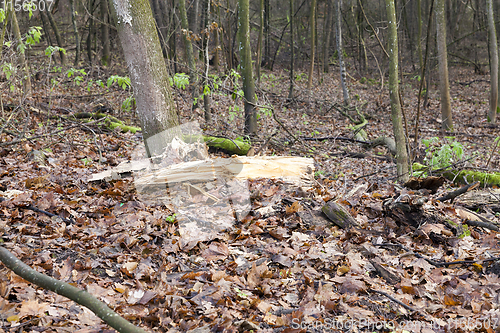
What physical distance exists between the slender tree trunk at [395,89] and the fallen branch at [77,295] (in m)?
5.28

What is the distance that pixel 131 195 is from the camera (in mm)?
4363

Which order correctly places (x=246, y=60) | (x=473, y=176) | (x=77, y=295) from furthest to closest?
(x=246, y=60)
(x=473, y=176)
(x=77, y=295)

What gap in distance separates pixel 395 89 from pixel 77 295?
18.0ft

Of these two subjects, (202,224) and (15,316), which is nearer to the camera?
(15,316)

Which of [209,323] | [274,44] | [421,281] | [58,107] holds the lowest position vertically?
[421,281]

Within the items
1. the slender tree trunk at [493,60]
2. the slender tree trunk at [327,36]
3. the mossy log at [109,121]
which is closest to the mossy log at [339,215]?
the mossy log at [109,121]

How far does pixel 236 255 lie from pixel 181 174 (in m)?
1.63

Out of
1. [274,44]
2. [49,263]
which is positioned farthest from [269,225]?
[274,44]

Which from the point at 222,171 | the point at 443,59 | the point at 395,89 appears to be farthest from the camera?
the point at 443,59

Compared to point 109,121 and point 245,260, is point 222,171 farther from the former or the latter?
point 109,121

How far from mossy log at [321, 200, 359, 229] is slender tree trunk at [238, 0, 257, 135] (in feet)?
16.0

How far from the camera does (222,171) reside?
4.73m

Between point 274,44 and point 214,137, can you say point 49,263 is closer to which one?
point 214,137

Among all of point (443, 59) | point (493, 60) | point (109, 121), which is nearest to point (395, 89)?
point (109, 121)
